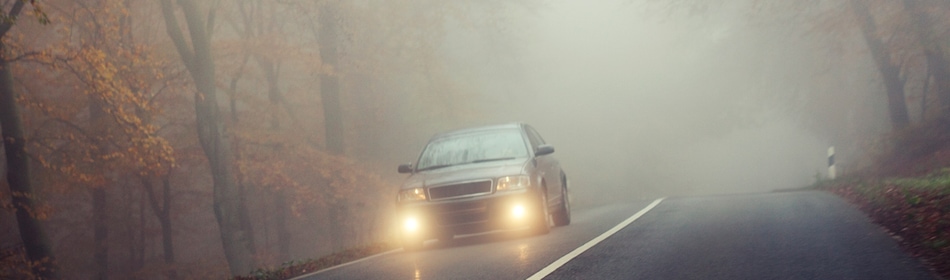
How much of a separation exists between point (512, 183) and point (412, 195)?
1458 mm

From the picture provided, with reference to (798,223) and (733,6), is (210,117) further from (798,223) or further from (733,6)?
(733,6)

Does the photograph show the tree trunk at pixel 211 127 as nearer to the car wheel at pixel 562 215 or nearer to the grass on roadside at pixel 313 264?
the grass on roadside at pixel 313 264

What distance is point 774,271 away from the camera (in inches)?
297

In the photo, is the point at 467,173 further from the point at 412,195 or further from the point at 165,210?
the point at 165,210

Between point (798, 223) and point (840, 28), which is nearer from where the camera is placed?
point (798, 223)

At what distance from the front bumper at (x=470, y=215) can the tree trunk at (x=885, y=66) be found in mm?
16953

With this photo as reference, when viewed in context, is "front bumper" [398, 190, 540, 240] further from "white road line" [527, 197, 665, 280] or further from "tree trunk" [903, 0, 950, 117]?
"tree trunk" [903, 0, 950, 117]

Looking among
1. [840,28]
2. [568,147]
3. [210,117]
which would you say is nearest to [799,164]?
[568,147]

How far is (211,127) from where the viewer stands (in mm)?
20375

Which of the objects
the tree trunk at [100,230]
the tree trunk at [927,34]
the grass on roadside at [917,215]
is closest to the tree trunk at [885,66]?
the tree trunk at [927,34]

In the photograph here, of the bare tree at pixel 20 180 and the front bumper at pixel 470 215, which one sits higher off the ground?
the bare tree at pixel 20 180

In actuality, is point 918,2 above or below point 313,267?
above

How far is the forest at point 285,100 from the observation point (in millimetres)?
20297

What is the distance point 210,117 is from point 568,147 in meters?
47.4
